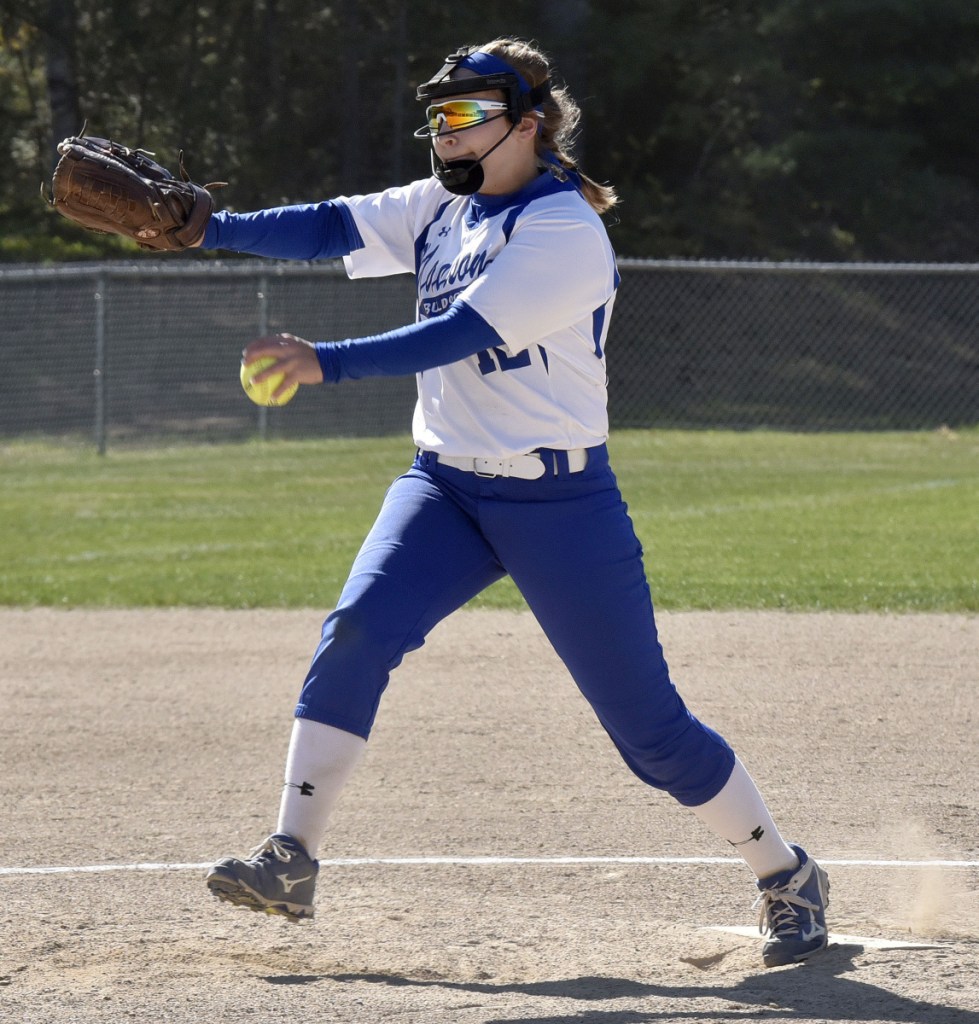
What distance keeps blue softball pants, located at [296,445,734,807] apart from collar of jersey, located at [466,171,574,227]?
0.61 meters

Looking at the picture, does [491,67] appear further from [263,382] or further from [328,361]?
[263,382]

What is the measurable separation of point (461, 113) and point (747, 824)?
1.83 meters

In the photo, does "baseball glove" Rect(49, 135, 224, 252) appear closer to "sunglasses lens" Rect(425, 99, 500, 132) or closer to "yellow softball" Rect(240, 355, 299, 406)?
"sunglasses lens" Rect(425, 99, 500, 132)

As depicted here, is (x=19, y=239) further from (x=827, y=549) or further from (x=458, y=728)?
(x=458, y=728)

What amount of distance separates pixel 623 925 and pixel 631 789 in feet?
4.71

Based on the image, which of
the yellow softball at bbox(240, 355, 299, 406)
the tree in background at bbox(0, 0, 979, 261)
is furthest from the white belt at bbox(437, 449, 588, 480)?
the tree in background at bbox(0, 0, 979, 261)

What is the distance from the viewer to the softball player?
348cm

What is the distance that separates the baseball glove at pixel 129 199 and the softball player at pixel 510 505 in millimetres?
724

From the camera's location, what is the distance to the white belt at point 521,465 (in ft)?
11.8

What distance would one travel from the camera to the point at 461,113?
3.70m

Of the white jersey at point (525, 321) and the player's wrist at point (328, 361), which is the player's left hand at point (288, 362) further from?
the white jersey at point (525, 321)

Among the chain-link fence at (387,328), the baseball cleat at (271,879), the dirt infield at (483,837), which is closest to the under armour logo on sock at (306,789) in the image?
the baseball cleat at (271,879)

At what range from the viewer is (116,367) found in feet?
66.9

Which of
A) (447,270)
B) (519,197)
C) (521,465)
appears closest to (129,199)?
(447,270)
